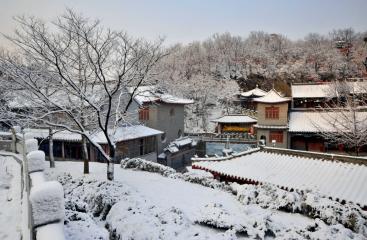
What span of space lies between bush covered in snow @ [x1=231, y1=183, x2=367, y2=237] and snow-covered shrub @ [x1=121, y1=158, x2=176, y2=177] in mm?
6477

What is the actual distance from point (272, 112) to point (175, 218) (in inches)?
942

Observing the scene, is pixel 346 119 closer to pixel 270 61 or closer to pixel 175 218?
pixel 175 218

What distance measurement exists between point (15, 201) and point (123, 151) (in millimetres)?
17438

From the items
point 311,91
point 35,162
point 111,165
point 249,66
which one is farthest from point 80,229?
point 249,66

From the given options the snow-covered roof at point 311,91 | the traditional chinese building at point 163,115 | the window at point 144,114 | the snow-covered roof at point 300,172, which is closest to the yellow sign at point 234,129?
the traditional chinese building at point 163,115

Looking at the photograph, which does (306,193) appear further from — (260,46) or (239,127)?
(260,46)

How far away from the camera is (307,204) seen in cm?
980

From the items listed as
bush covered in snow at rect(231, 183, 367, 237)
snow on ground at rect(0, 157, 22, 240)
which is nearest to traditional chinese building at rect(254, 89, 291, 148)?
bush covered in snow at rect(231, 183, 367, 237)

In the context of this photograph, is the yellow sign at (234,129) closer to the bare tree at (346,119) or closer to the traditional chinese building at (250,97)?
the traditional chinese building at (250,97)

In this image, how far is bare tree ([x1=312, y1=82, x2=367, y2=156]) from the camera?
826 inches

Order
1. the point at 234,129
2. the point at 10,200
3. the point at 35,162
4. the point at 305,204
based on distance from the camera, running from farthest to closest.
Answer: the point at 234,129 → the point at 305,204 → the point at 10,200 → the point at 35,162

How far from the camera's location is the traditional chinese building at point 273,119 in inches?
1166

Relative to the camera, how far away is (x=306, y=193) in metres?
10.2

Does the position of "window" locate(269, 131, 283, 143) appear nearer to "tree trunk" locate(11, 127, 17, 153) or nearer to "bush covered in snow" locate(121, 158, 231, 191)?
"bush covered in snow" locate(121, 158, 231, 191)
